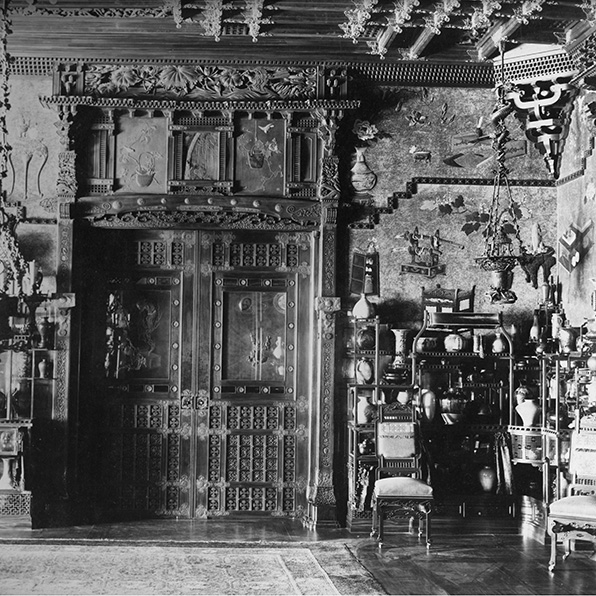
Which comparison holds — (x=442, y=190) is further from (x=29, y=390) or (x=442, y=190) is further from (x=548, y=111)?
(x=29, y=390)

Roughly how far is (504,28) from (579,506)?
13.4 feet

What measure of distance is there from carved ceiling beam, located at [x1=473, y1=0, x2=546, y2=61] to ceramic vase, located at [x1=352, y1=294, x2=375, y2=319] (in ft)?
8.57

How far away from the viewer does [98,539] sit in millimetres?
7941

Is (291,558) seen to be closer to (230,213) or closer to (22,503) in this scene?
(22,503)

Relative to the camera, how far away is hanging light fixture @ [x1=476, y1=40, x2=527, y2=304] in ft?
26.4

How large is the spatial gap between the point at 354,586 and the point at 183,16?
4762 mm

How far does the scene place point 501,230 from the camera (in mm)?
8383

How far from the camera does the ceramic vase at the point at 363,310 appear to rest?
8.77m

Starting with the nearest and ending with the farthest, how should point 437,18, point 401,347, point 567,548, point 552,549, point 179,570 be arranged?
point 179,570 → point 552,549 → point 567,548 → point 437,18 → point 401,347

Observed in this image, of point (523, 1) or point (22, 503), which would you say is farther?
point (22, 503)

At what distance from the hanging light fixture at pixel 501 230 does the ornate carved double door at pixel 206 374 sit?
5.97ft

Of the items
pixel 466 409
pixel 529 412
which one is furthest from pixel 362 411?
pixel 529 412

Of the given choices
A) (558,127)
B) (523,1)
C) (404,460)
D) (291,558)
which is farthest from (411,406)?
(523,1)

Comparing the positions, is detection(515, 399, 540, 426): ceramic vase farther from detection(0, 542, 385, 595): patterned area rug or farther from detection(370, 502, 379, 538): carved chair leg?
detection(0, 542, 385, 595): patterned area rug
